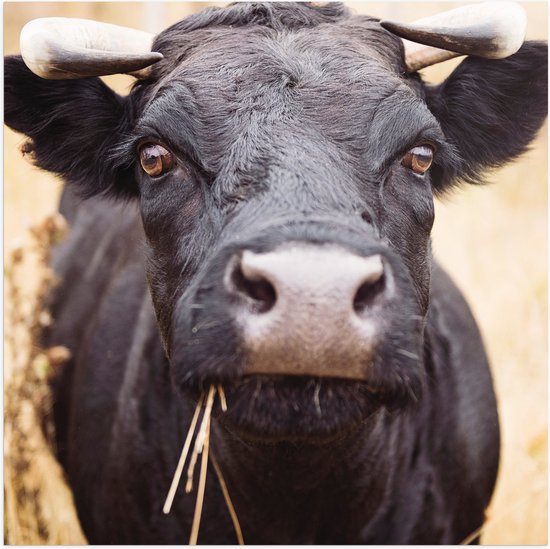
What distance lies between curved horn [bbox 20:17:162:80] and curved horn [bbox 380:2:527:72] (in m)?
1.17

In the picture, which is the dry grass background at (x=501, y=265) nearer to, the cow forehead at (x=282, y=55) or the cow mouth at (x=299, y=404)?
the cow forehead at (x=282, y=55)

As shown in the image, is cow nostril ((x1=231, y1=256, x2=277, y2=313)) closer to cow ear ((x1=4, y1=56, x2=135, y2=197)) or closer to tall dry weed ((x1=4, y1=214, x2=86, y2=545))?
cow ear ((x1=4, y1=56, x2=135, y2=197))

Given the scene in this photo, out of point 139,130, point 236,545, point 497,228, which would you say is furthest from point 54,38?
point 497,228

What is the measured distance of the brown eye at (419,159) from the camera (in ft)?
10.9

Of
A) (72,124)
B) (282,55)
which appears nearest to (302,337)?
(282,55)

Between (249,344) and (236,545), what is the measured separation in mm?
1847

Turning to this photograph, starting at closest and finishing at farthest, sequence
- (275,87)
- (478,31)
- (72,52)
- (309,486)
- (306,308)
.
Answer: (306,308) < (275,87) < (72,52) < (478,31) < (309,486)

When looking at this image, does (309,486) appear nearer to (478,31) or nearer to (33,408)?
(478,31)

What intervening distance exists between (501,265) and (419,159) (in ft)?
22.2

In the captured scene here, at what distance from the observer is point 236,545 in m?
3.92

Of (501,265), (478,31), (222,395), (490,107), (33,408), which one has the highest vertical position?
(478,31)

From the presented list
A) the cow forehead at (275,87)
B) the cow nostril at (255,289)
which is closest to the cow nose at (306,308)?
the cow nostril at (255,289)

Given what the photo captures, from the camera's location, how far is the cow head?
8.13ft

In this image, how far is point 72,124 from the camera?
152 inches
